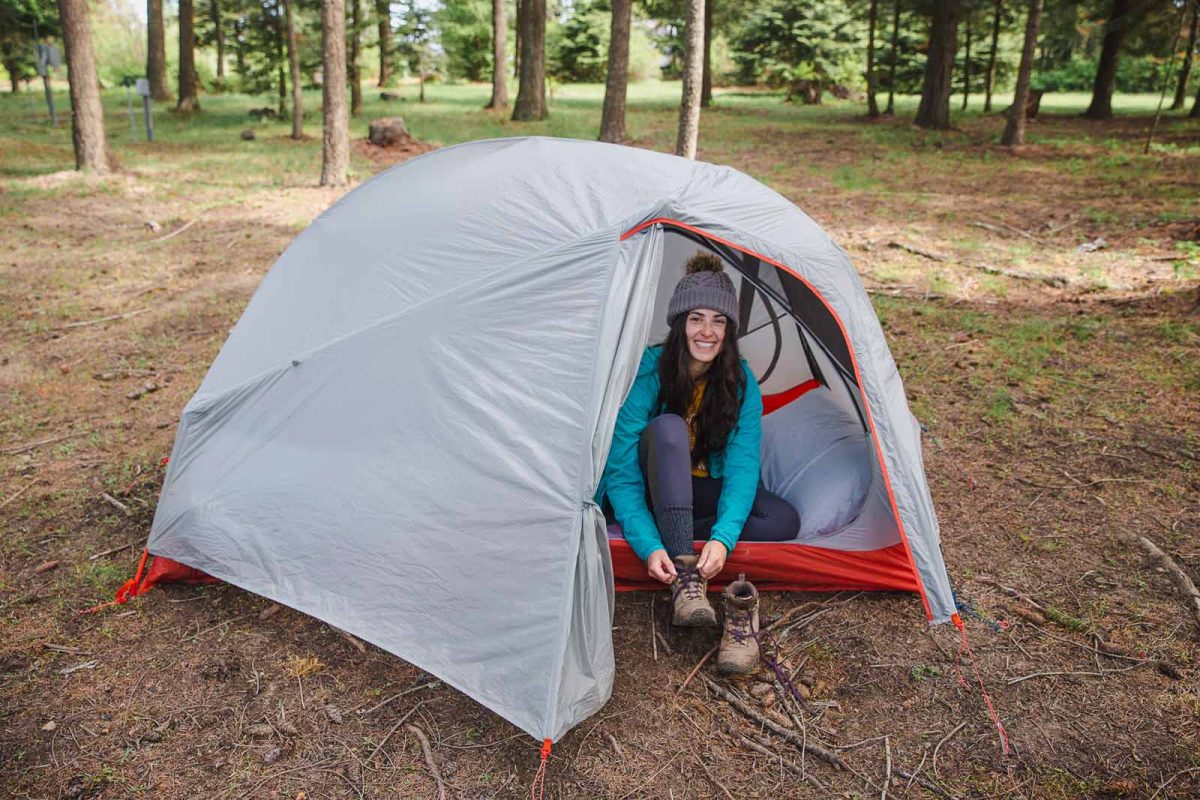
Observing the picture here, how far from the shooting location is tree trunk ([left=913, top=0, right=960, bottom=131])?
48.0 ft

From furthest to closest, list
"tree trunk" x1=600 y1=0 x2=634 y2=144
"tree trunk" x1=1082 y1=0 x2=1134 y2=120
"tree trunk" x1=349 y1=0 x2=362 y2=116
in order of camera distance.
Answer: "tree trunk" x1=349 y1=0 x2=362 y2=116
"tree trunk" x1=1082 y1=0 x2=1134 y2=120
"tree trunk" x1=600 y1=0 x2=634 y2=144

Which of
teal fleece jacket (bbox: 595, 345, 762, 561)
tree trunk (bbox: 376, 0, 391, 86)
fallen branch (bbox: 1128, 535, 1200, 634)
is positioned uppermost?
tree trunk (bbox: 376, 0, 391, 86)

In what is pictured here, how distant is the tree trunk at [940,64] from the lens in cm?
1462

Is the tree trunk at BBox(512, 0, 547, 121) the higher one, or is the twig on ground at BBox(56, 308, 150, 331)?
the tree trunk at BBox(512, 0, 547, 121)

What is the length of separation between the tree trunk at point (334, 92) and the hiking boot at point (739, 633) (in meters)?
9.07

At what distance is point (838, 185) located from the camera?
35.8ft

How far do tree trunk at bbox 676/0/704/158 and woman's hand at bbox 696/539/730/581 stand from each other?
21.8 ft

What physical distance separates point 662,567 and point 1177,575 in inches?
83.4

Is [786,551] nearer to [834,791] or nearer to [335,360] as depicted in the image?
[834,791]

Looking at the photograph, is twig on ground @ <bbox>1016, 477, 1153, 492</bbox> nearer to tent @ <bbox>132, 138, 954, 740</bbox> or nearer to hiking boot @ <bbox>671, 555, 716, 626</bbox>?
tent @ <bbox>132, 138, 954, 740</bbox>

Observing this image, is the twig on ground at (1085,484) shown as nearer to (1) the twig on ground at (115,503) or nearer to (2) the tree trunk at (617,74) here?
(1) the twig on ground at (115,503)

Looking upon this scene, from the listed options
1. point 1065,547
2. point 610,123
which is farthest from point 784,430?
point 610,123

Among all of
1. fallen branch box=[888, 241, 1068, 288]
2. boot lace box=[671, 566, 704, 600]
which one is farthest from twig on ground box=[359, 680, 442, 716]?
fallen branch box=[888, 241, 1068, 288]

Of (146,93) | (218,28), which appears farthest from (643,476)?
(218,28)
